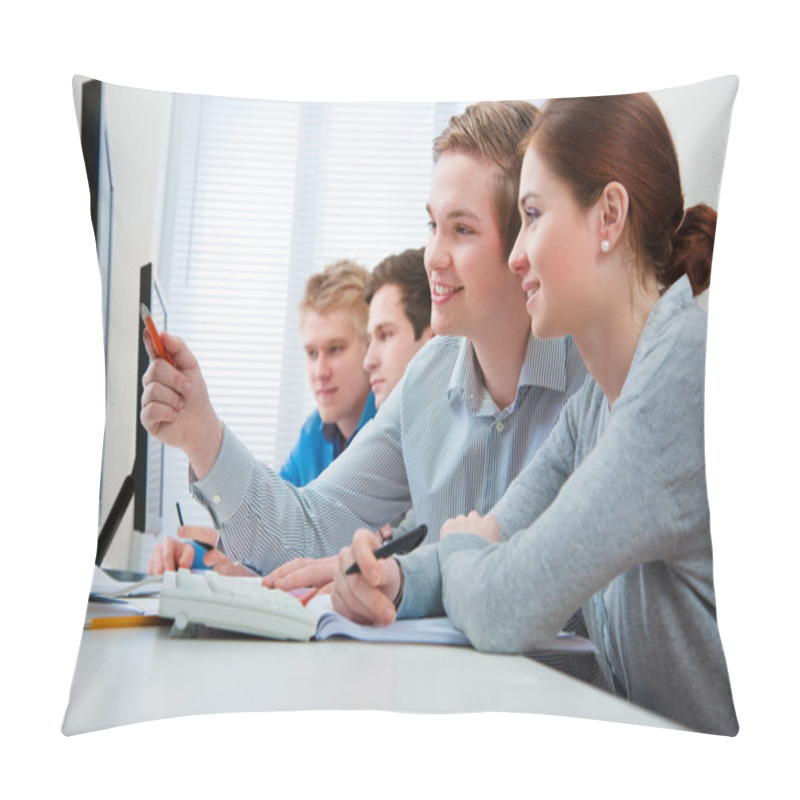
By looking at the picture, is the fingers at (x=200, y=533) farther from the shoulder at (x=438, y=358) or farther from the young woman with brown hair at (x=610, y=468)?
the shoulder at (x=438, y=358)

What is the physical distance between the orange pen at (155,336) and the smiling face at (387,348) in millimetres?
309

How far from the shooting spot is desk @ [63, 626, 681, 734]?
1.65 meters

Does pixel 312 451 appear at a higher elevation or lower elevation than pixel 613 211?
lower

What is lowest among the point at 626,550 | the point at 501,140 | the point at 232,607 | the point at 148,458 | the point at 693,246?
the point at 232,607

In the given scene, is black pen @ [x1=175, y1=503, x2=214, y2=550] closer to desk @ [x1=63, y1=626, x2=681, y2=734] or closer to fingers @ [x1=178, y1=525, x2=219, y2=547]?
fingers @ [x1=178, y1=525, x2=219, y2=547]

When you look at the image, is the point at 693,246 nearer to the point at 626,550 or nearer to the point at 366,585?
the point at 626,550

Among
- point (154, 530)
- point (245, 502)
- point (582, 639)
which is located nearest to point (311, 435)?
point (245, 502)

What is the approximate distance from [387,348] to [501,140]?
37 centimetres

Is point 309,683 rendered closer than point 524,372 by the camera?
Yes

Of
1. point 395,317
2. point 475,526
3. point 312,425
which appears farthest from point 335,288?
point 475,526

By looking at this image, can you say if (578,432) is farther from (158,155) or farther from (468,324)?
(158,155)

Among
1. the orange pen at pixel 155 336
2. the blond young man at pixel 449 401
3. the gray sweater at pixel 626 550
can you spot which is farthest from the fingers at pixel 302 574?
the orange pen at pixel 155 336

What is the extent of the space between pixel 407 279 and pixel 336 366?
6.9 inches

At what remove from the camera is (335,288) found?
175 centimetres
